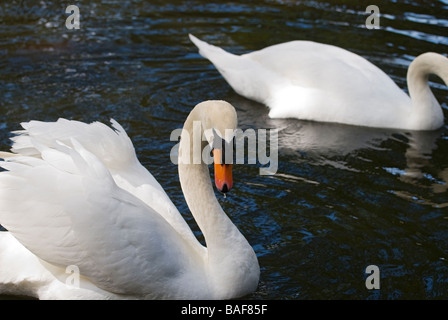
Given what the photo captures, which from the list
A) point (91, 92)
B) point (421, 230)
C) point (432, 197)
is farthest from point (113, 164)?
point (91, 92)

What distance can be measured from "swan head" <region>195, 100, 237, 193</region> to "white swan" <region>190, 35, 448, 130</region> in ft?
13.9

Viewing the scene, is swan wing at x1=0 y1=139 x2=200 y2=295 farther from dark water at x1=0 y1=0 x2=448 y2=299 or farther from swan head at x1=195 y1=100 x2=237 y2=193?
dark water at x1=0 y1=0 x2=448 y2=299

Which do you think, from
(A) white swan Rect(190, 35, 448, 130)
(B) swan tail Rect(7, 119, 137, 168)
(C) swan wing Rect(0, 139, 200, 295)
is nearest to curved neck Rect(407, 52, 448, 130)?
(A) white swan Rect(190, 35, 448, 130)

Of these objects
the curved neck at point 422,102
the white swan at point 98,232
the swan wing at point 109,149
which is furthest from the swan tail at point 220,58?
the white swan at point 98,232

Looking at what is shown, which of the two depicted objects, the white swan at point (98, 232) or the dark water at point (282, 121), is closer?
the white swan at point (98, 232)

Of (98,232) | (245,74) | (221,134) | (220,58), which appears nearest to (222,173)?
(221,134)

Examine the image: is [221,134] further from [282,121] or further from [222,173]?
[282,121]

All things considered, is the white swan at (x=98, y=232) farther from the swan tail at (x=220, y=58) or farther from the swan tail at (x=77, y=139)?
the swan tail at (x=220, y=58)

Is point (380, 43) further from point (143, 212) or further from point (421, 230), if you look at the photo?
point (143, 212)

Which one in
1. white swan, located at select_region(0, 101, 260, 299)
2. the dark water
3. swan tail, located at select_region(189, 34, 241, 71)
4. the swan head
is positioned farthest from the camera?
swan tail, located at select_region(189, 34, 241, 71)

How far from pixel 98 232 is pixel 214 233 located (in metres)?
0.82

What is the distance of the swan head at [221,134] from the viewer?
15.0 ft

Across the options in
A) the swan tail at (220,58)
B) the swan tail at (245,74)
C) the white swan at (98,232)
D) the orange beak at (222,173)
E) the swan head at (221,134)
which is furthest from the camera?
the swan tail at (220,58)

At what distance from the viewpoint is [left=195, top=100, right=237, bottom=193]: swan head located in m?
4.56
